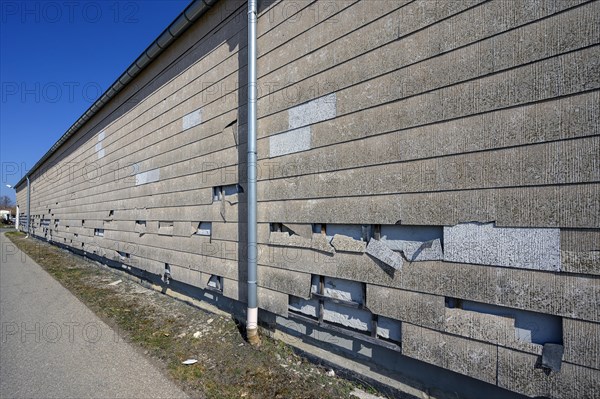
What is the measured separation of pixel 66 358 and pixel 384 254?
144 inches

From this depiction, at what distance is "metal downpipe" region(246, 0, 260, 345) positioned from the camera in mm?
3865

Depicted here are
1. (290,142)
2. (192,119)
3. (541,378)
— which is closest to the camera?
(541,378)

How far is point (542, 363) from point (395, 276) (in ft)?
3.40

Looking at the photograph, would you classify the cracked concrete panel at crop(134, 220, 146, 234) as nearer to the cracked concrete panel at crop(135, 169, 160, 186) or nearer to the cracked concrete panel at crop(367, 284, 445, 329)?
the cracked concrete panel at crop(135, 169, 160, 186)

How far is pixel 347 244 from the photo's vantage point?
300cm

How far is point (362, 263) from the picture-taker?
2887mm

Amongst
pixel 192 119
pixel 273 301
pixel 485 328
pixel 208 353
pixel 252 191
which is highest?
pixel 192 119

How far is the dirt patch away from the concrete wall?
19.5 inches

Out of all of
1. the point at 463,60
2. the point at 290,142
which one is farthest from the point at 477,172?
the point at 290,142

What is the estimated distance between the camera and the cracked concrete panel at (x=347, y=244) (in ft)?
9.51

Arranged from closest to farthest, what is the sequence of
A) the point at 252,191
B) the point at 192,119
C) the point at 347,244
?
the point at 347,244
the point at 252,191
the point at 192,119

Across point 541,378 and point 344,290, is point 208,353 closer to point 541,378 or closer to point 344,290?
point 344,290

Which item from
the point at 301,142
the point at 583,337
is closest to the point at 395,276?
the point at 583,337

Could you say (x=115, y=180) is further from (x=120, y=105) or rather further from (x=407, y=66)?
(x=407, y=66)
